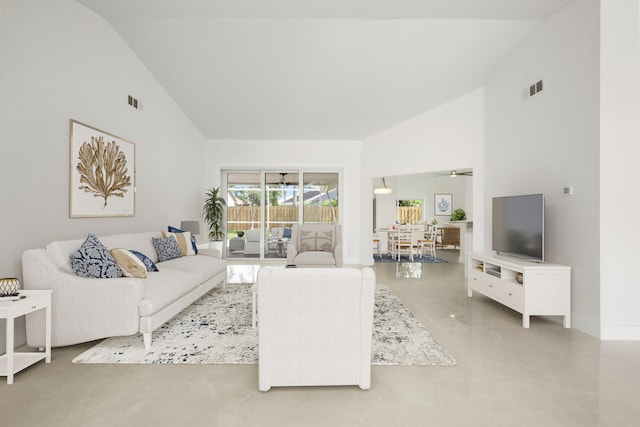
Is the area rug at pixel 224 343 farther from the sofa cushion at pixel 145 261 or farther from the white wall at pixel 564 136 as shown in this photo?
the white wall at pixel 564 136

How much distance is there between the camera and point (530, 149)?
4.13 metres

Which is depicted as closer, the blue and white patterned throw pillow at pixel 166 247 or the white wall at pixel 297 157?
the blue and white patterned throw pillow at pixel 166 247

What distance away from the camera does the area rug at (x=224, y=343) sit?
2.63 metres

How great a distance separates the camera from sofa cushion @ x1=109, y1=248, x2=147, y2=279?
3.12 meters

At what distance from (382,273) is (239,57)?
447 cm

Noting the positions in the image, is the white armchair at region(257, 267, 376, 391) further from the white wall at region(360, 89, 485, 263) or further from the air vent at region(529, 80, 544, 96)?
the white wall at region(360, 89, 485, 263)

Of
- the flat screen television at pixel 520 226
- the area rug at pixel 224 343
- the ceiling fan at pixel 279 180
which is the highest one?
the ceiling fan at pixel 279 180

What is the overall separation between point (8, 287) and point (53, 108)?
1816 mm

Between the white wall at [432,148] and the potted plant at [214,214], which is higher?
the white wall at [432,148]

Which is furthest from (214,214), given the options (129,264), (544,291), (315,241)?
(544,291)

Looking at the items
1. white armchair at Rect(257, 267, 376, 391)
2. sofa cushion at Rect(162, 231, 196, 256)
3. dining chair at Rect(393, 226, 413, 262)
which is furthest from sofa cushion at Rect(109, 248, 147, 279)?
dining chair at Rect(393, 226, 413, 262)

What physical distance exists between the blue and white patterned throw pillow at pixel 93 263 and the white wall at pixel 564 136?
4534 millimetres

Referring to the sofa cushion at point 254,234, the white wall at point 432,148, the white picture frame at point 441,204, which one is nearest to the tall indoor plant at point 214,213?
the sofa cushion at point 254,234

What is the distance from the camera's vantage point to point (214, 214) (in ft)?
22.9
